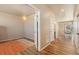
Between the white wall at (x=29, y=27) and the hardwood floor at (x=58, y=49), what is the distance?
214 millimetres

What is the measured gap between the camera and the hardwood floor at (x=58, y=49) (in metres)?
1.94

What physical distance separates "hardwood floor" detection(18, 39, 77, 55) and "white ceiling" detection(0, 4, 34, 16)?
0.61m

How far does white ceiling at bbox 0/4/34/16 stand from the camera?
193 cm

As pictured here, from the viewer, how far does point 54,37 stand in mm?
2018

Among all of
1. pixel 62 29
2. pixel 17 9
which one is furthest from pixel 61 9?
pixel 17 9

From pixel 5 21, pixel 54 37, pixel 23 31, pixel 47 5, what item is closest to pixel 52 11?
pixel 47 5

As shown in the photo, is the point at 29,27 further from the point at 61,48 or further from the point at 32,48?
the point at 61,48

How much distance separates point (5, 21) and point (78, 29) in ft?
4.02

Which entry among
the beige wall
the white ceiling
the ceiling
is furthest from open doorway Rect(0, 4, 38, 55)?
the beige wall

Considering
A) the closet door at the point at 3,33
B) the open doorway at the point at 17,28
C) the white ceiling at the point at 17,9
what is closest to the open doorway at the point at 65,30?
the open doorway at the point at 17,28

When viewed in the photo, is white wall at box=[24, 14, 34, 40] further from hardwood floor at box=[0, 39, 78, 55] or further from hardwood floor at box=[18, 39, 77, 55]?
hardwood floor at box=[18, 39, 77, 55]

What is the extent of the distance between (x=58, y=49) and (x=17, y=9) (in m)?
0.96
